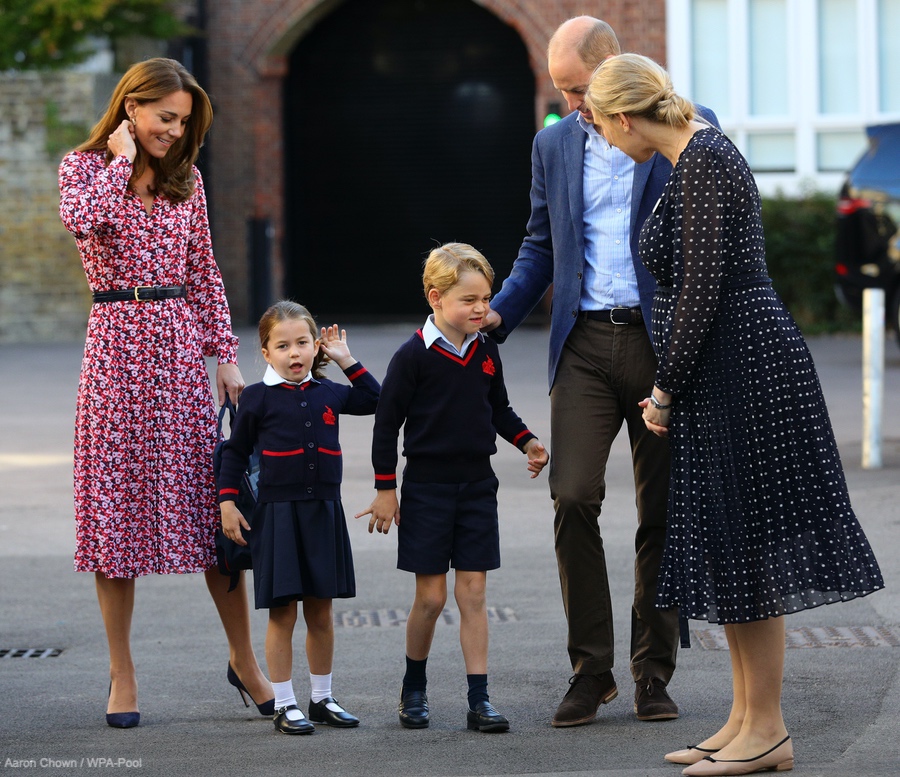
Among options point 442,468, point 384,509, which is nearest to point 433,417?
point 442,468

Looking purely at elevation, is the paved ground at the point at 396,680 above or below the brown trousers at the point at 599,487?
below

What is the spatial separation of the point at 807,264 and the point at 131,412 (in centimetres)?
1622

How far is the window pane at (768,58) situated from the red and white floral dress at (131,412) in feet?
58.4

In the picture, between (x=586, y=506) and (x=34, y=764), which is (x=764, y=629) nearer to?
(x=586, y=506)

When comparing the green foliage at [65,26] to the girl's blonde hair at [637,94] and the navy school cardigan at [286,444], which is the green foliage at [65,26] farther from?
the girl's blonde hair at [637,94]

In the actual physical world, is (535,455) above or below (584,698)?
above

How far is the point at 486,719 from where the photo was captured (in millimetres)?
4543

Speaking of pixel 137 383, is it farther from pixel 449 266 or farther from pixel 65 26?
pixel 65 26

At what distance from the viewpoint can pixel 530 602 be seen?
6492mm

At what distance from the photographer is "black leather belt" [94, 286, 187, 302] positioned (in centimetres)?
485

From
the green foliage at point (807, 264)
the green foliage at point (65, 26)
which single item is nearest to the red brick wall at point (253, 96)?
the green foliage at point (65, 26)

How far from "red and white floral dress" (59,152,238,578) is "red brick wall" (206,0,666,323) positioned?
1722cm

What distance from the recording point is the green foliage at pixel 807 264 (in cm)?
1977

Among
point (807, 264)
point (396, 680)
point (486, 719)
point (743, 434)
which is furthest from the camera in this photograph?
point (807, 264)
